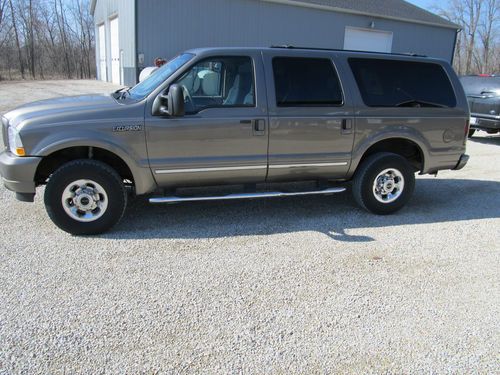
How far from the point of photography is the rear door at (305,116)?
4809 mm

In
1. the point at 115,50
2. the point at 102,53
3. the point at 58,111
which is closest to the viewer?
the point at 58,111

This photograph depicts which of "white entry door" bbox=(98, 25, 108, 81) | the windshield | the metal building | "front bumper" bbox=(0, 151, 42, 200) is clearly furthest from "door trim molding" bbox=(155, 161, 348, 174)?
"white entry door" bbox=(98, 25, 108, 81)

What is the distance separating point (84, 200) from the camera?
4426 millimetres

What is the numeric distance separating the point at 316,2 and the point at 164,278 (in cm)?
1904

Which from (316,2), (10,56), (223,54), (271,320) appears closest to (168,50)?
(316,2)

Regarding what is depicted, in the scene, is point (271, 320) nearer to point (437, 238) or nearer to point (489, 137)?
point (437, 238)

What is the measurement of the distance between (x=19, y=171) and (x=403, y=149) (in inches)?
177

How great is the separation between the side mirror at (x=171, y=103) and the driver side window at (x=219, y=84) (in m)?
0.24

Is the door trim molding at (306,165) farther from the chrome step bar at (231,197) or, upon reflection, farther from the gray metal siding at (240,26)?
the gray metal siding at (240,26)

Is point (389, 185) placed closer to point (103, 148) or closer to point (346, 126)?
point (346, 126)

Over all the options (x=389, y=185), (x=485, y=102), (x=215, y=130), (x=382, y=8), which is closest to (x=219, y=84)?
(x=215, y=130)

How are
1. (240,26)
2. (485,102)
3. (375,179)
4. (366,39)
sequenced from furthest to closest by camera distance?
(366,39) → (240,26) → (485,102) → (375,179)

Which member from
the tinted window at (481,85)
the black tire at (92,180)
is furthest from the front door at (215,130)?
the tinted window at (481,85)

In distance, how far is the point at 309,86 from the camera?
16.3 feet
